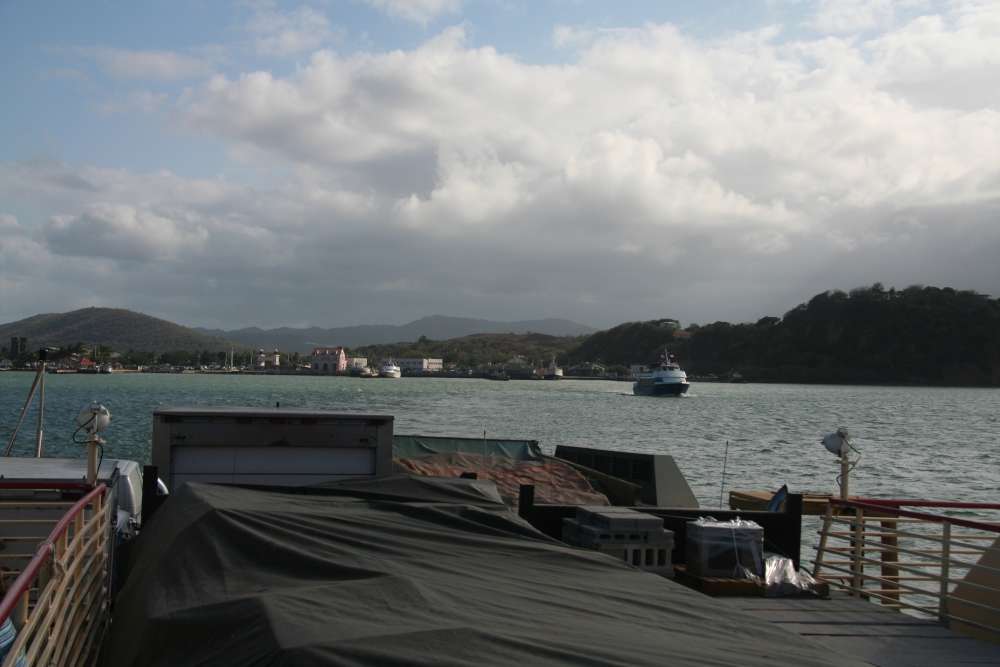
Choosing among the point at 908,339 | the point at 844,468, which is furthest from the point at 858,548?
the point at 908,339

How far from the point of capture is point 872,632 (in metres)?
8.08

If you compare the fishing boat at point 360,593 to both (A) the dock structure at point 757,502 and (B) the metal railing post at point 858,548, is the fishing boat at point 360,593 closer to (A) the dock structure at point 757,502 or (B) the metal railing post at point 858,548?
(B) the metal railing post at point 858,548

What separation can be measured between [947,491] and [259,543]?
40.8 metres

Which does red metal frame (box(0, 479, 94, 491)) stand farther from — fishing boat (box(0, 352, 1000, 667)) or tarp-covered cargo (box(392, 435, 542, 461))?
tarp-covered cargo (box(392, 435, 542, 461))

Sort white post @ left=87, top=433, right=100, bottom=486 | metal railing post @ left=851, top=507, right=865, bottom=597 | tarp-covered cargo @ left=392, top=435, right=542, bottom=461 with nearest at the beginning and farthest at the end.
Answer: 1. white post @ left=87, top=433, right=100, bottom=486
2. metal railing post @ left=851, top=507, right=865, bottom=597
3. tarp-covered cargo @ left=392, top=435, right=542, bottom=461

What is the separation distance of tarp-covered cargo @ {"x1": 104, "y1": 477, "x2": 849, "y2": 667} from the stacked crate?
2348mm

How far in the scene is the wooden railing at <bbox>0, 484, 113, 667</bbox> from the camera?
434 centimetres

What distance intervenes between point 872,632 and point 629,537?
228cm

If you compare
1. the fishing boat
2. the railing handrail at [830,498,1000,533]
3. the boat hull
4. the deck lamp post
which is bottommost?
the boat hull

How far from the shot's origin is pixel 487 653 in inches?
135

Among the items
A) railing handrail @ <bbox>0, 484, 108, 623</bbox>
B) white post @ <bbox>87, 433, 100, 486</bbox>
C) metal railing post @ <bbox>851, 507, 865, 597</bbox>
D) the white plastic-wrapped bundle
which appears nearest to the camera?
railing handrail @ <bbox>0, 484, 108, 623</bbox>

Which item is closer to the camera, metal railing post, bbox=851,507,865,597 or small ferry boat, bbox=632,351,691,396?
metal railing post, bbox=851,507,865,597

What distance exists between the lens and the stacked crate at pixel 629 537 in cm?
862

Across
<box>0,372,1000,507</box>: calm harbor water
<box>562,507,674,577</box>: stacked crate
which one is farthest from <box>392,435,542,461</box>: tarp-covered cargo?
<box>562,507,674,577</box>: stacked crate
